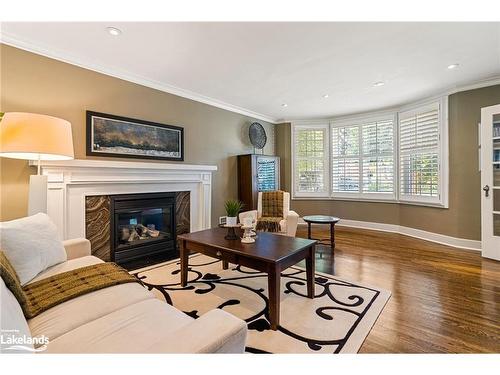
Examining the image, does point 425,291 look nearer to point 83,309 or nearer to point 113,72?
point 83,309

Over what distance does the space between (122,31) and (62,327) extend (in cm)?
240

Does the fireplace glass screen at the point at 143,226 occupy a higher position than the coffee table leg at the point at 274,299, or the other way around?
the fireplace glass screen at the point at 143,226

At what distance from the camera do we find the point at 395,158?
4.86 m

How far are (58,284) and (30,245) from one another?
0.32m

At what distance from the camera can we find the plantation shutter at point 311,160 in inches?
225

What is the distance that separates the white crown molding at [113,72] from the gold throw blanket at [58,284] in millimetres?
2220

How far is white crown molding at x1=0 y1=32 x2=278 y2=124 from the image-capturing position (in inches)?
94.8

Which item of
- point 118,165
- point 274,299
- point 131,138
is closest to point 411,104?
point 274,299

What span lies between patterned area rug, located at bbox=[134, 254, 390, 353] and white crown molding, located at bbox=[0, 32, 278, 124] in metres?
2.41

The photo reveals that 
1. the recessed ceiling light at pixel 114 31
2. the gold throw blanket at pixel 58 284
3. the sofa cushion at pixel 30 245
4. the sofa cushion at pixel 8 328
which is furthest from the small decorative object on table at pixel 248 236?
the recessed ceiling light at pixel 114 31

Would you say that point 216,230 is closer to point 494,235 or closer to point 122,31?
point 122,31

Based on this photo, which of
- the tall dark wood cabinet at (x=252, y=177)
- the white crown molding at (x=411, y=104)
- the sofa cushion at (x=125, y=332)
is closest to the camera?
the sofa cushion at (x=125, y=332)

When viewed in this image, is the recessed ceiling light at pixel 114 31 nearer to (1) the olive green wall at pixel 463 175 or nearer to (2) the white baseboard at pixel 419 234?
(1) the olive green wall at pixel 463 175
